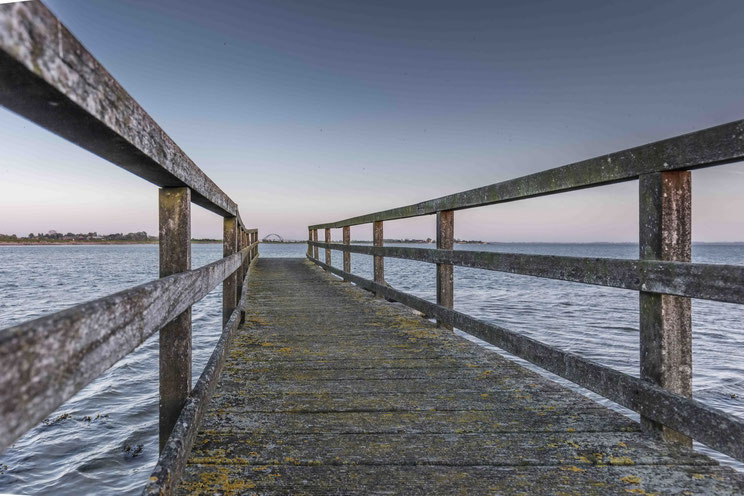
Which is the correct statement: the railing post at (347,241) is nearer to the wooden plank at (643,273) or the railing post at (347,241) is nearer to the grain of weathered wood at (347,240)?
the grain of weathered wood at (347,240)

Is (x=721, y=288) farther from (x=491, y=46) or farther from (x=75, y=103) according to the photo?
(x=491, y=46)

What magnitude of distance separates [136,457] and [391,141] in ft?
77.7

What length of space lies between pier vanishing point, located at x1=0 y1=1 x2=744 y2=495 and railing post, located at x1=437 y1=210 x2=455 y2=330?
101 centimetres

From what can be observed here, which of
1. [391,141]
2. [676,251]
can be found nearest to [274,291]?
[676,251]

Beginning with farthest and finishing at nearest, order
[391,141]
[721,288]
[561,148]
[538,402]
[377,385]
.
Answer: [561,148] < [391,141] < [377,385] < [538,402] < [721,288]

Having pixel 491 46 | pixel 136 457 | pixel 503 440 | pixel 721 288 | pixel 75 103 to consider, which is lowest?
pixel 136 457

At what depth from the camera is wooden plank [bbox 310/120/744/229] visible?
142cm

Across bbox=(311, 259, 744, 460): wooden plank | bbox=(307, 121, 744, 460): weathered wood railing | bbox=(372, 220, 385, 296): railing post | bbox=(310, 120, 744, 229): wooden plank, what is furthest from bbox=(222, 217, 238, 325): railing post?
bbox=(307, 121, 744, 460): weathered wood railing

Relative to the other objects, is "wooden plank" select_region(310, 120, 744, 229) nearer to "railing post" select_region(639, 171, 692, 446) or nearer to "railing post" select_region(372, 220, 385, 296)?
"railing post" select_region(639, 171, 692, 446)

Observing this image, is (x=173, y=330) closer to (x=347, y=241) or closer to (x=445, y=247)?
(x=445, y=247)

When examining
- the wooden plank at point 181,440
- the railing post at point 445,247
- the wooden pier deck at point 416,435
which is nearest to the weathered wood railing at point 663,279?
the wooden pier deck at point 416,435

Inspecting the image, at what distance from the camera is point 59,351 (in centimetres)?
71

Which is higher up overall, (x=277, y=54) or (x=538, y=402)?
(x=277, y=54)

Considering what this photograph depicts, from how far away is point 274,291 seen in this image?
6.90 meters
